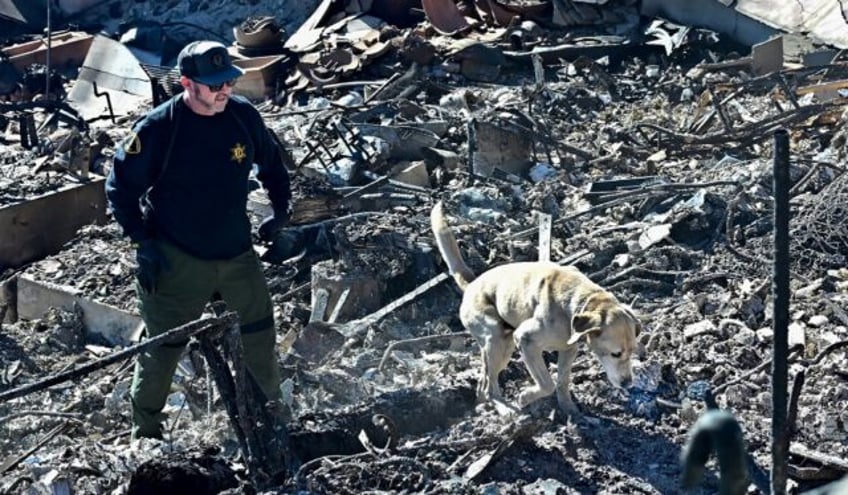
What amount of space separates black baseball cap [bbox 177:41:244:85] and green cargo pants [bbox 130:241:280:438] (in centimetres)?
90

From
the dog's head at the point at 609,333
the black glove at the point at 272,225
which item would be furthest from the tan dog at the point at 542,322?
the black glove at the point at 272,225

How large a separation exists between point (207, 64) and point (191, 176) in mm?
602

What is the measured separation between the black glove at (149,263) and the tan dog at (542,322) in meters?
1.62

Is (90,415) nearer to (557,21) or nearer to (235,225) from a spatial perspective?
(235,225)

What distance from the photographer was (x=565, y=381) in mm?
6680

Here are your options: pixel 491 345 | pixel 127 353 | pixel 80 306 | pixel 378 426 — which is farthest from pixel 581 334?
pixel 80 306

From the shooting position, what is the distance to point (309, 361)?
840 cm

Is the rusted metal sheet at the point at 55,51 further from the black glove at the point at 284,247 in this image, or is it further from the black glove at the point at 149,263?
the black glove at the point at 149,263

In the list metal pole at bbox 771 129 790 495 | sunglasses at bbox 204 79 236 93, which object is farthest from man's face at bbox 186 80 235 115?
metal pole at bbox 771 129 790 495

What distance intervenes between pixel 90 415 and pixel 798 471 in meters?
4.26

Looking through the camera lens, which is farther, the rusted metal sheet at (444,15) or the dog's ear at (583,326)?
the rusted metal sheet at (444,15)

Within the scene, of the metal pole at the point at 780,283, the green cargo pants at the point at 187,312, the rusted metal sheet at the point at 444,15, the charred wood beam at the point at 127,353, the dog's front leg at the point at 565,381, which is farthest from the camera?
the rusted metal sheet at the point at 444,15

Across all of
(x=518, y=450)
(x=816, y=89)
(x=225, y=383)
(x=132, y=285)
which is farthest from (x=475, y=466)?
(x=816, y=89)

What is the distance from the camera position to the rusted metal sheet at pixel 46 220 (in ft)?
36.9
